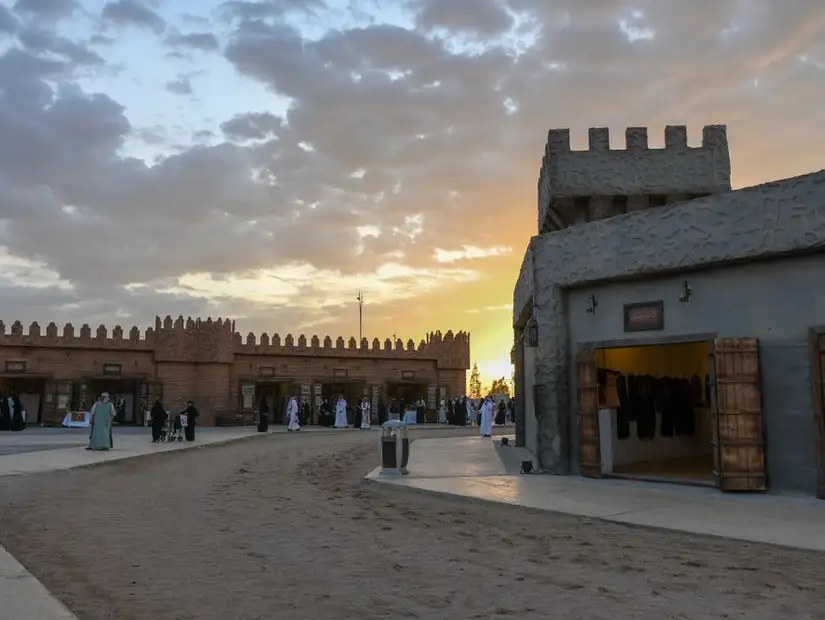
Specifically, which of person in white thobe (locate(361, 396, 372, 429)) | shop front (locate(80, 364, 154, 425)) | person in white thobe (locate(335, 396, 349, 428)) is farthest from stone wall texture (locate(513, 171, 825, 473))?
shop front (locate(80, 364, 154, 425))

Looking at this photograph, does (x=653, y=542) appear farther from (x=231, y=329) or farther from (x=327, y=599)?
(x=231, y=329)

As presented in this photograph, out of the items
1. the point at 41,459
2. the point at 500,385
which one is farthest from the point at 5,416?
the point at 500,385

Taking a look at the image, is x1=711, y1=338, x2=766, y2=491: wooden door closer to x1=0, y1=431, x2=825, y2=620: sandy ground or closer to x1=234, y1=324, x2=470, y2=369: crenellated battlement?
x1=0, y1=431, x2=825, y2=620: sandy ground

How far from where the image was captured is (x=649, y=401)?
15.2 meters

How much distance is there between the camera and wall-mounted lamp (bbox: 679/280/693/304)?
10898 mm

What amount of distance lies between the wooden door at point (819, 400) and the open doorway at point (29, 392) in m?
31.5

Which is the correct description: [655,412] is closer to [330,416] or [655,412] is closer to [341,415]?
[341,415]

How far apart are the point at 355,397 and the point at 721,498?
95.4ft

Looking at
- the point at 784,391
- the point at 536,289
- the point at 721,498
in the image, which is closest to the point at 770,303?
the point at 784,391

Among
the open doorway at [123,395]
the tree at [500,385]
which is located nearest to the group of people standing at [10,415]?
the open doorway at [123,395]

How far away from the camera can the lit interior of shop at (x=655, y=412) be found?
1291cm

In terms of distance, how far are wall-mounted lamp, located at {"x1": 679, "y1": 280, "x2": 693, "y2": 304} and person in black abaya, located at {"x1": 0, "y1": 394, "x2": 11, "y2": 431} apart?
26.1 meters

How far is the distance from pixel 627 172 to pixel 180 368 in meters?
23.1

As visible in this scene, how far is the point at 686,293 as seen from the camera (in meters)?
10.9
